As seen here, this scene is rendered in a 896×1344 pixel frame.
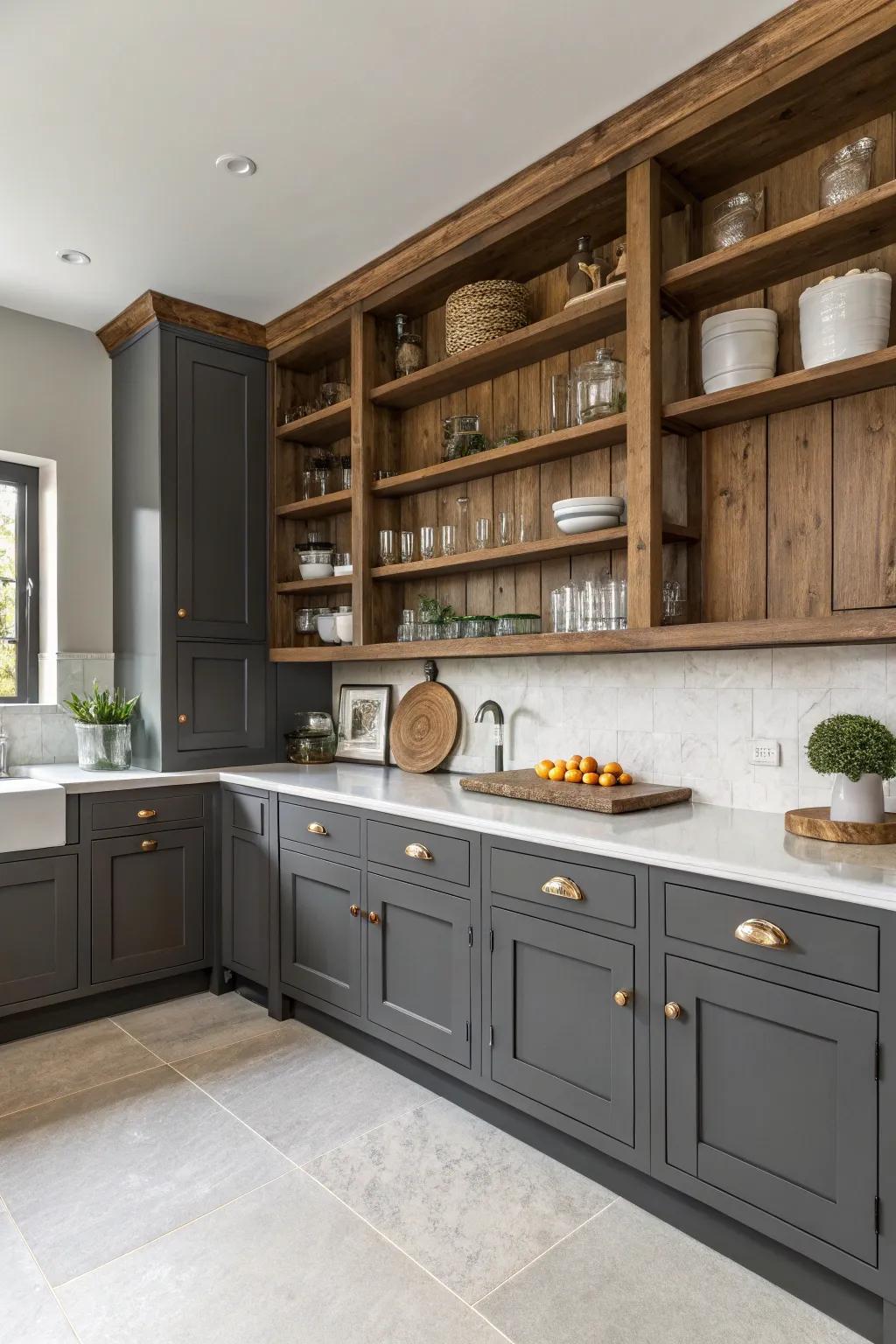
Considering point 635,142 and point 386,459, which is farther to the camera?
point 386,459

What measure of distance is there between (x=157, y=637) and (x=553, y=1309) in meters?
2.72

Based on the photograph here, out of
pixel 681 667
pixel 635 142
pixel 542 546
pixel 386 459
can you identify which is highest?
pixel 635 142

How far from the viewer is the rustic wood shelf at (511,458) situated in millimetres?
2602

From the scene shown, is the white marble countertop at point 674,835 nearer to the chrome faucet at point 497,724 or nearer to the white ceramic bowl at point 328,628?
the chrome faucet at point 497,724

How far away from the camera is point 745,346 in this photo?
2297 millimetres

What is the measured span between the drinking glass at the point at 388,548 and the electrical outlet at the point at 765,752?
5.20 ft

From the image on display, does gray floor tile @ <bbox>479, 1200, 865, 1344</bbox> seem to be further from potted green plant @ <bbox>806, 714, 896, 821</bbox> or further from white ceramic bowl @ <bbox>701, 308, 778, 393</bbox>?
white ceramic bowl @ <bbox>701, 308, 778, 393</bbox>

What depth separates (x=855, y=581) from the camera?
2223 mm

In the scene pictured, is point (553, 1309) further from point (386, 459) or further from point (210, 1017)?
point (386, 459)

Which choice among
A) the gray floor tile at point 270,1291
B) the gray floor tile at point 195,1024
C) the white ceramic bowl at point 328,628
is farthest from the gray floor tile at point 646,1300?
the white ceramic bowl at point 328,628

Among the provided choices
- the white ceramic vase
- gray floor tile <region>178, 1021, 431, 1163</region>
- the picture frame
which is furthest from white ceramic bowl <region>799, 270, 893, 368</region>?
gray floor tile <region>178, 1021, 431, 1163</region>

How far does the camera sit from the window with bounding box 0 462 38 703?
3.78 metres

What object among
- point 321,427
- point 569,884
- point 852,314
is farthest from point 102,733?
point 852,314

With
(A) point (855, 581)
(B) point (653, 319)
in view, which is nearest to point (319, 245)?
(B) point (653, 319)
